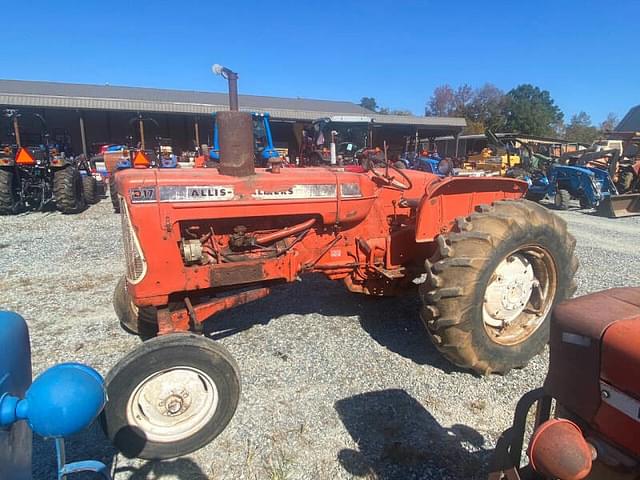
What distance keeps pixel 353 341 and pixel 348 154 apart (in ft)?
22.8

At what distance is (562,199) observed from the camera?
1117 cm

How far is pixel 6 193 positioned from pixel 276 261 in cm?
913

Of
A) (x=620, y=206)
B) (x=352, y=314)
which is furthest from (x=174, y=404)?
(x=620, y=206)

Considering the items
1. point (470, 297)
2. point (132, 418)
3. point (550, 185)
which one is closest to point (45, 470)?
point (132, 418)

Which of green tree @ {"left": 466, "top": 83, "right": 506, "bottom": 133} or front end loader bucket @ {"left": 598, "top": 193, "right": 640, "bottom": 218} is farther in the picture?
green tree @ {"left": 466, "top": 83, "right": 506, "bottom": 133}

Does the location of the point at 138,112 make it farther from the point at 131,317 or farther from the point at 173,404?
the point at 173,404

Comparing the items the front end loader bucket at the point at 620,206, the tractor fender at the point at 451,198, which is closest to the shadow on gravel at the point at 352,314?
the tractor fender at the point at 451,198

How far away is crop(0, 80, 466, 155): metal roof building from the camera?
16.8 meters

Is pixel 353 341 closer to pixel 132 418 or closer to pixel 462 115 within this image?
pixel 132 418

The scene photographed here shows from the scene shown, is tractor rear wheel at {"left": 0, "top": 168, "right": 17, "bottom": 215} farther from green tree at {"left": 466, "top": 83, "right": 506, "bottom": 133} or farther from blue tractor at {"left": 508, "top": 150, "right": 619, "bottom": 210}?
green tree at {"left": 466, "top": 83, "right": 506, "bottom": 133}

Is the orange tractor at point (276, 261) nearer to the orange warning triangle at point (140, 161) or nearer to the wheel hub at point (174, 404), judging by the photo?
the wheel hub at point (174, 404)

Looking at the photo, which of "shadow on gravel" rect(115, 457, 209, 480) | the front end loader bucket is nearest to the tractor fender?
"shadow on gravel" rect(115, 457, 209, 480)

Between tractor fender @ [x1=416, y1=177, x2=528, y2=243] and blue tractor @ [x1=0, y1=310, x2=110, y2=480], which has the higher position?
tractor fender @ [x1=416, y1=177, x2=528, y2=243]

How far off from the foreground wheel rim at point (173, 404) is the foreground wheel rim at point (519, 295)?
6.16 feet
